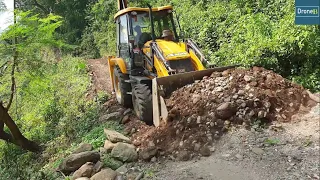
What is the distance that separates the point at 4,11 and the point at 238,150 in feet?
20.9

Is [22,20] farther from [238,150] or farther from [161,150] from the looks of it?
[238,150]

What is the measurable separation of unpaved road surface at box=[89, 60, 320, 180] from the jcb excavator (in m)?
1.15

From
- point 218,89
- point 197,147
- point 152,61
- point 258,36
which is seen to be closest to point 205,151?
point 197,147

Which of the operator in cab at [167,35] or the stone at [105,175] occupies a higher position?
the operator in cab at [167,35]

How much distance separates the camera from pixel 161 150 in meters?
5.27

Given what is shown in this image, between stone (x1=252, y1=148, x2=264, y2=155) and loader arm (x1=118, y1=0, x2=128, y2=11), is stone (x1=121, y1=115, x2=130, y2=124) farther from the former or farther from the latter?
loader arm (x1=118, y1=0, x2=128, y2=11)

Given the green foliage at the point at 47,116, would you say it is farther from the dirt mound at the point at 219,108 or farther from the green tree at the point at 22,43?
the dirt mound at the point at 219,108

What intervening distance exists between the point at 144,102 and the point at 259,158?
8.27 feet

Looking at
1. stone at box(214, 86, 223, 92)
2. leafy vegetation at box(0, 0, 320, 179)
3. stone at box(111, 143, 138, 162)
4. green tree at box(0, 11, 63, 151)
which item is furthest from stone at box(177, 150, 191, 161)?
green tree at box(0, 11, 63, 151)

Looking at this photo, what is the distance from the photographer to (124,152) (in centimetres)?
535

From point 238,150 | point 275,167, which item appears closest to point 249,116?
point 238,150

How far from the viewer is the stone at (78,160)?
5.38 meters

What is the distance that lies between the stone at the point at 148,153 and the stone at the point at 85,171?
81 centimetres

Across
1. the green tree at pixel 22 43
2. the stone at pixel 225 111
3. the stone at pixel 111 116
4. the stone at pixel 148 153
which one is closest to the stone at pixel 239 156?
the stone at pixel 225 111
